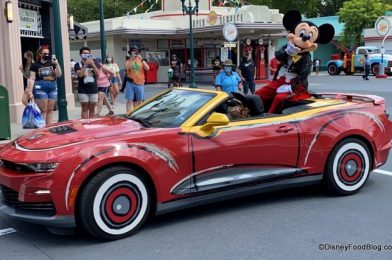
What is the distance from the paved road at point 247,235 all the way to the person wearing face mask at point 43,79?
4.88 metres

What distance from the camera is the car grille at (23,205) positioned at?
4.40m

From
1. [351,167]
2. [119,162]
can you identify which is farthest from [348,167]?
[119,162]

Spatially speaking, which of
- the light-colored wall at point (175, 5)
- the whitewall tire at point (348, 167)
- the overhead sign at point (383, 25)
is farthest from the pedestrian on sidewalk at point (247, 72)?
the light-colored wall at point (175, 5)

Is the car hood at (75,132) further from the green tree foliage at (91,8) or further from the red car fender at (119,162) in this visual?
the green tree foliage at (91,8)

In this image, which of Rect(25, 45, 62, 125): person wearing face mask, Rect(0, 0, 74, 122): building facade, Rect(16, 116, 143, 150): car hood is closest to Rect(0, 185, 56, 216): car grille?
Rect(16, 116, 143, 150): car hood

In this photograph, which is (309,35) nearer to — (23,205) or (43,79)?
(23,205)

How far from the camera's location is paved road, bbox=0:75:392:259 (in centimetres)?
430

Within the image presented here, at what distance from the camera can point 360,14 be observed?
4444cm

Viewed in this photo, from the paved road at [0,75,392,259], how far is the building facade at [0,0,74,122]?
7.94 metres

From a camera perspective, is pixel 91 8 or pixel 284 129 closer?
pixel 284 129

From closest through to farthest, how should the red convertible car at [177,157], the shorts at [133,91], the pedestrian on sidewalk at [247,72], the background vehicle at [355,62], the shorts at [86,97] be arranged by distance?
the red convertible car at [177,157]
the shorts at [86,97]
the shorts at [133,91]
the pedestrian on sidewalk at [247,72]
the background vehicle at [355,62]

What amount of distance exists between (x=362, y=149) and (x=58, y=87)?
258 inches

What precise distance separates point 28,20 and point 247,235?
11.7 meters

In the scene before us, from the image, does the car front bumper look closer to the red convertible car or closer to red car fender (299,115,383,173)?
the red convertible car
